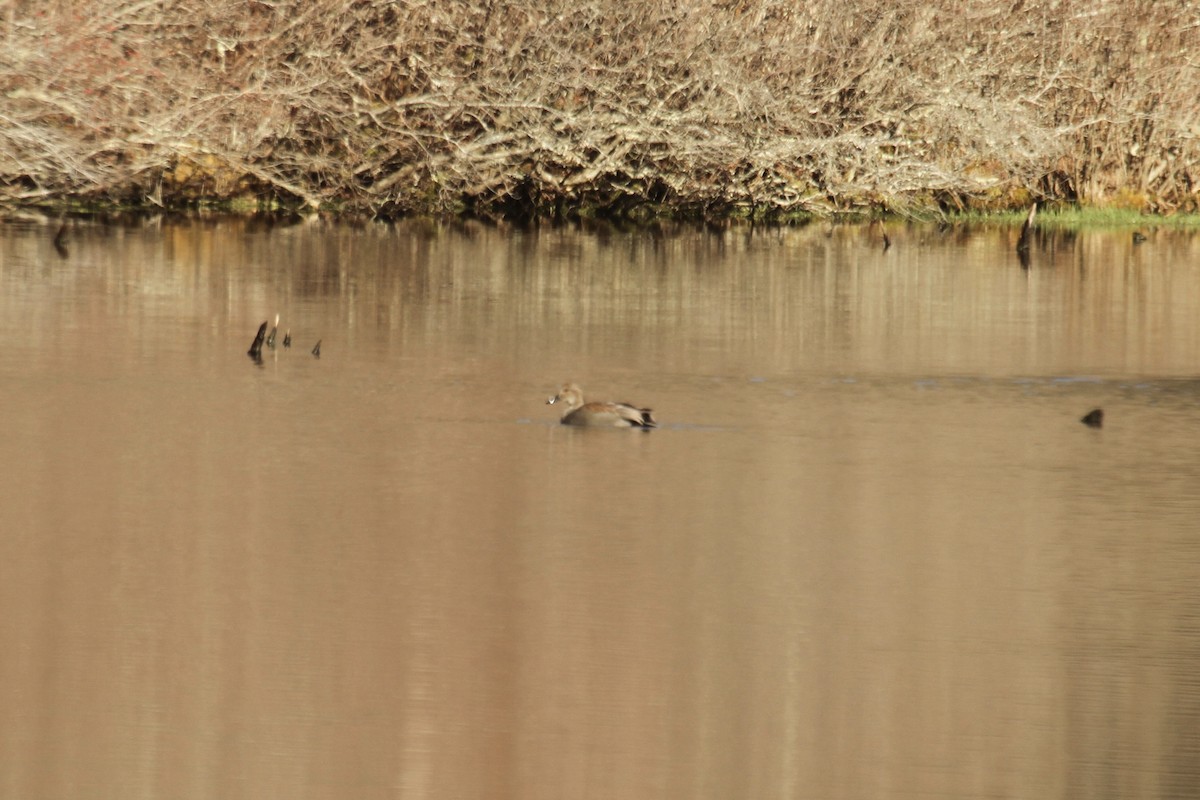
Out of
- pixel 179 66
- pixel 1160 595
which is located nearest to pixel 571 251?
pixel 179 66

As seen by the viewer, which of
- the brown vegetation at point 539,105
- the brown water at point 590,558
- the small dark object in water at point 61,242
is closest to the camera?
the brown water at point 590,558

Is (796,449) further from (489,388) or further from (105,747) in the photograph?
(105,747)

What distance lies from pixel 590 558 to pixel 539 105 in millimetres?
20389

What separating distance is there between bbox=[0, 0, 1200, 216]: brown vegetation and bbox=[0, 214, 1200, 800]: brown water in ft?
34.4

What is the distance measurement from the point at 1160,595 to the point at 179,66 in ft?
75.3

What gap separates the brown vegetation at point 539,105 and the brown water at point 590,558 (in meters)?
10.5

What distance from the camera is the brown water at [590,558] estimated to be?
21.4 ft

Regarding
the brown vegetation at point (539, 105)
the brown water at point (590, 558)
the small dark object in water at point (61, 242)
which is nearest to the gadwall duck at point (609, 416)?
the brown water at point (590, 558)

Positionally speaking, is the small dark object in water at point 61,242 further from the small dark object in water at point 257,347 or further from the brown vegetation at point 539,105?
the small dark object in water at point 257,347

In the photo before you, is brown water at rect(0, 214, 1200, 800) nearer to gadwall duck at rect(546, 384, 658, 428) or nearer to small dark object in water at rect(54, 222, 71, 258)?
gadwall duck at rect(546, 384, 658, 428)

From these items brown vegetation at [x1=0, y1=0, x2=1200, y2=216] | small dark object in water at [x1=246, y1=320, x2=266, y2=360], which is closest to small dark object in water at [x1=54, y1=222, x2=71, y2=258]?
brown vegetation at [x1=0, y1=0, x2=1200, y2=216]

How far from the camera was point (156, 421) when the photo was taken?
12352mm

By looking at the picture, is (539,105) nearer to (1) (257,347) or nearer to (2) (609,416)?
(1) (257,347)

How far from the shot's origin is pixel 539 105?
28922 millimetres
